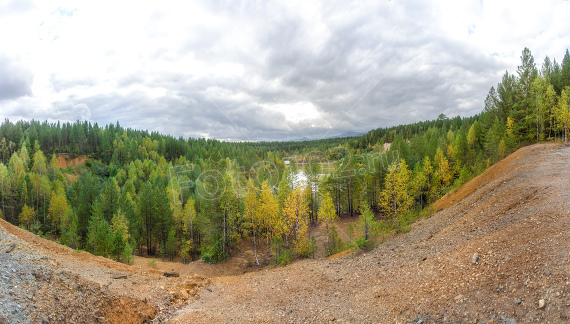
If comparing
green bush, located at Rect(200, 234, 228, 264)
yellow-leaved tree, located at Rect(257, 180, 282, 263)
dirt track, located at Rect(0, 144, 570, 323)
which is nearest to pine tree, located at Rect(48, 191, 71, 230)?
green bush, located at Rect(200, 234, 228, 264)

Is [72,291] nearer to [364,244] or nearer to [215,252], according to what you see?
[364,244]

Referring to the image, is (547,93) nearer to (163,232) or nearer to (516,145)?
(516,145)

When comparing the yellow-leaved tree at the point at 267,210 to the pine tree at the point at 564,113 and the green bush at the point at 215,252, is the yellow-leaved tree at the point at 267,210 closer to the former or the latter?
the green bush at the point at 215,252

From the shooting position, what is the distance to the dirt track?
6957 millimetres

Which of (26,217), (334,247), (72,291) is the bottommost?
(26,217)

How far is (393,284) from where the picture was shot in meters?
10.9

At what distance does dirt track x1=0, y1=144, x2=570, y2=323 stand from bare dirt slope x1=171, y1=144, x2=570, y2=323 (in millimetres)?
39

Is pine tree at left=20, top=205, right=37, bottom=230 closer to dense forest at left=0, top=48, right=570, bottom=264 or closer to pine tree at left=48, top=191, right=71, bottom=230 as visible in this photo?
dense forest at left=0, top=48, right=570, bottom=264

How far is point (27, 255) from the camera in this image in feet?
34.2

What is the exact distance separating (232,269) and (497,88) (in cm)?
6265

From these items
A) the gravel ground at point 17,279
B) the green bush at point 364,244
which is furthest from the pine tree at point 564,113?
the gravel ground at point 17,279

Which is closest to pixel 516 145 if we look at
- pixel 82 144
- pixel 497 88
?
pixel 497 88

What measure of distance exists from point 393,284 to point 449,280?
258 cm

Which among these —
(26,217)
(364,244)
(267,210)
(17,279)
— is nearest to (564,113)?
(364,244)
